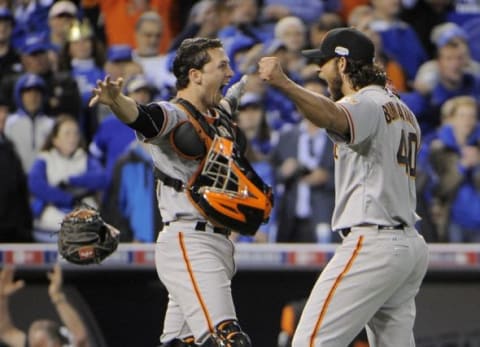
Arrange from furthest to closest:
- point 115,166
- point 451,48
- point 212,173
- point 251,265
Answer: point 451,48 → point 115,166 → point 251,265 → point 212,173

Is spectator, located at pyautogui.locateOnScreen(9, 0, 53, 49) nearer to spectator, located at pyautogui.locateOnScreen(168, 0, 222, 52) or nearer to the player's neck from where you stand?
spectator, located at pyautogui.locateOnScreen(168, 0, 222, 52)

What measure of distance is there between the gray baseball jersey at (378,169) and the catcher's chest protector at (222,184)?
19.6 inches

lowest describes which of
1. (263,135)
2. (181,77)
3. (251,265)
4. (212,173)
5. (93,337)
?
(93,337)

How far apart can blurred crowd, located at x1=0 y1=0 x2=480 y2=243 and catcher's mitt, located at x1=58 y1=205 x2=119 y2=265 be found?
72.7 inches

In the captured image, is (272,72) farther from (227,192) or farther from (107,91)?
(227,192)

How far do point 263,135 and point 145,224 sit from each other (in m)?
1.07

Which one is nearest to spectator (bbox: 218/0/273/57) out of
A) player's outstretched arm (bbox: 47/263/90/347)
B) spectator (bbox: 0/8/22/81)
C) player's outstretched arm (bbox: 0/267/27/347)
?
spectator (bbox: 0/8/22/81)

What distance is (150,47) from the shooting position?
9586mm

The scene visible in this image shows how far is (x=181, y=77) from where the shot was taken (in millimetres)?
5910

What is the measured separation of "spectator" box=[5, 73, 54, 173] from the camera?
8672mm

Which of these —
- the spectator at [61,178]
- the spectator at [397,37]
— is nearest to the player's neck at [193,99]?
the spectator at [61,178]

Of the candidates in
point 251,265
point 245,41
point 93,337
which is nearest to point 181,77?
point 251,265

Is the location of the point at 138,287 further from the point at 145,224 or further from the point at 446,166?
the point at 446,166

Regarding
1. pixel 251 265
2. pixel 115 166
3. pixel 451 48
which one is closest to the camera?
pixel 251 265
